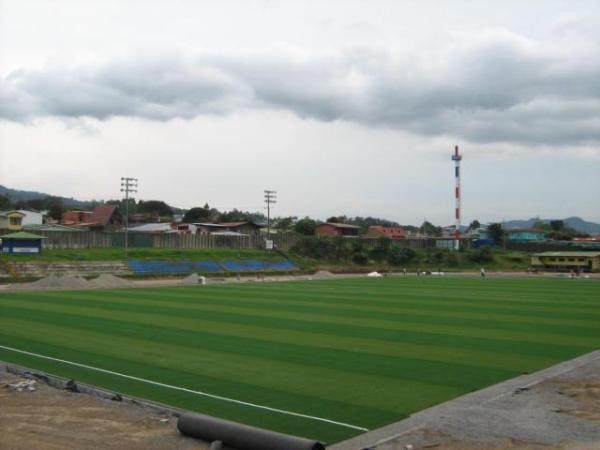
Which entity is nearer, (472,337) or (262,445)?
(262,445)

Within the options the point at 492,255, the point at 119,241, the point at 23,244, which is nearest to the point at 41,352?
the point at 23,244

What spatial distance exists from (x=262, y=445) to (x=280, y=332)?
13980 mm

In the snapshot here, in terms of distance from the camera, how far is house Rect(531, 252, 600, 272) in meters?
83.3

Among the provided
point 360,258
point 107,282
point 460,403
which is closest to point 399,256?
point 360,258

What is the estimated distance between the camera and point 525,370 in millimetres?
16641

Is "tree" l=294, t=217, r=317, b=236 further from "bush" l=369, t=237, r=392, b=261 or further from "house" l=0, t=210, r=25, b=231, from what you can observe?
"house" l=0, t=210, r=25, b=231

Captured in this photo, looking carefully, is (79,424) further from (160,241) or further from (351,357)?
(160,241)

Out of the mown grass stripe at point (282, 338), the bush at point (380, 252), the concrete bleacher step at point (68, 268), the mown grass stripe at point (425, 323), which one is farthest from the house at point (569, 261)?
the mown grass stripe at point (282, 338)

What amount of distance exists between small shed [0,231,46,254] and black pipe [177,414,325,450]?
182 ft

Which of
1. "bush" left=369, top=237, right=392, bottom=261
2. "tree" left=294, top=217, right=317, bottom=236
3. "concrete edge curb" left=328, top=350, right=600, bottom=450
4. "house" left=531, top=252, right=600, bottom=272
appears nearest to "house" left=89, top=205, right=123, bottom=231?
"tree" left=294, top=217, right=317, bottom=236

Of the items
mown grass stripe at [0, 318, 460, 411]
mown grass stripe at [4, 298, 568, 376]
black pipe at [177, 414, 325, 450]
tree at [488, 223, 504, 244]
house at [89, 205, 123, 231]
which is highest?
house at [89, 205, 123, 231]

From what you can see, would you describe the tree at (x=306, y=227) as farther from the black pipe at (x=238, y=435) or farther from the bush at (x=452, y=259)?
the black pipe at (x=238, y=435)

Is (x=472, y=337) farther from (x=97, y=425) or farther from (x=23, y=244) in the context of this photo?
(x=23, y=244)

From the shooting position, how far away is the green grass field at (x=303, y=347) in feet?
43.4
